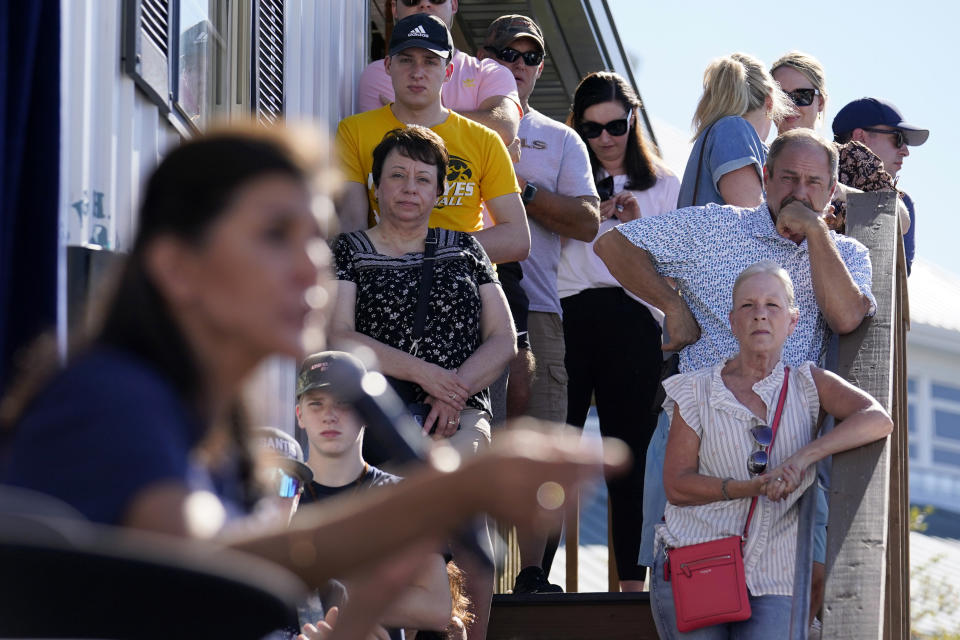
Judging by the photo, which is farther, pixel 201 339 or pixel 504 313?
pixel 504 313

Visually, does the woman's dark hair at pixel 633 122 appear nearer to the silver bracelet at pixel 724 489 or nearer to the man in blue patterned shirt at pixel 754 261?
the man in blue patterned shirt at pixel 754 261

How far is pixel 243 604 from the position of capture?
4.37 feet

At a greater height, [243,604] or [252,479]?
[252,479]

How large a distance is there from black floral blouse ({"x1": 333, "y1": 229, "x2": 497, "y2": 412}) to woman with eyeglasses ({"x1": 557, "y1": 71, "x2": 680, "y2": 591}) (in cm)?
102

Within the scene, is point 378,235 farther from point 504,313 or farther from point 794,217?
point 794,217

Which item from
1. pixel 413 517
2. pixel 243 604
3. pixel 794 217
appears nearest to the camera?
pixel 243 604

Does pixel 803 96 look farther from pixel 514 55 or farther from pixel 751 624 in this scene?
pixel 751 624

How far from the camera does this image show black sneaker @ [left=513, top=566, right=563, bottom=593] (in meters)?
6.08

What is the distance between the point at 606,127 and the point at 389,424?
5.25 m

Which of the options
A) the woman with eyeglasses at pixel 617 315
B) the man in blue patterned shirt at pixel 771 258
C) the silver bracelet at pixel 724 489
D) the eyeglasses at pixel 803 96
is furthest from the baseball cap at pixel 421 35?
the silver bracelet at pixel 724 489

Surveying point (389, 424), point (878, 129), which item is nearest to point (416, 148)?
point (878, 129)

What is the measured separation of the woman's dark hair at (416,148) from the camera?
219 inches

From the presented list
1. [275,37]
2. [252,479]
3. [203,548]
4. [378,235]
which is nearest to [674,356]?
[378,235]

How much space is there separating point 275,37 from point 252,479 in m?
4.68
